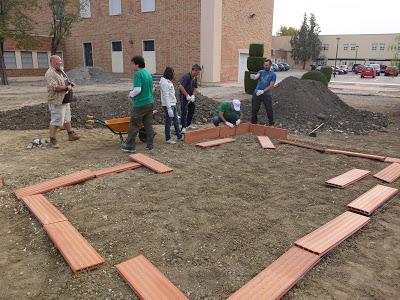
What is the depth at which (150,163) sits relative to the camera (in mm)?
5715

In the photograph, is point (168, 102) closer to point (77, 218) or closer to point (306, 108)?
point (77, 218)

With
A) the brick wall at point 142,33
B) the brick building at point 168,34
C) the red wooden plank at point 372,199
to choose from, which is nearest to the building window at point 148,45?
the brick building at point 168,34

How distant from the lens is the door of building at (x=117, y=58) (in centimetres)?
2850

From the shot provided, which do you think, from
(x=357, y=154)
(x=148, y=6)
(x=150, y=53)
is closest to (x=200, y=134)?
(x=357, y=154)

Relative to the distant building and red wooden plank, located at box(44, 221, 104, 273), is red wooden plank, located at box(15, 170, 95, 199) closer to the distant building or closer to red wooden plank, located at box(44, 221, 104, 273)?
red wooden plank, located at box(44, 221, 104, 273)

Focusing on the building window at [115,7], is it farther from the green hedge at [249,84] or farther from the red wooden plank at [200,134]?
the red wooden plank at [200,134]

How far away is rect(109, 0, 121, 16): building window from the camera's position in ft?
89.5

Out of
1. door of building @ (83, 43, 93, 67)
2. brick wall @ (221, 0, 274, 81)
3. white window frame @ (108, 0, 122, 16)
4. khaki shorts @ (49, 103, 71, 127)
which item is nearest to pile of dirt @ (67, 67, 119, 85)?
white window frame @ (108, 0, 122, 16)

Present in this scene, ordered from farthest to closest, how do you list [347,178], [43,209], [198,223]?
1. [347,178]
2. [43,209]
3. [198,223]

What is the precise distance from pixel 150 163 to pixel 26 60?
26.5m

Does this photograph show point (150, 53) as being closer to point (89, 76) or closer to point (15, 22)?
point (89, 76)

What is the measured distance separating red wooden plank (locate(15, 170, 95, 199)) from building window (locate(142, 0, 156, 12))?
74.8 feet

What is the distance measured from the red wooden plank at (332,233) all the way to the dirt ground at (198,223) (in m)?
0.09

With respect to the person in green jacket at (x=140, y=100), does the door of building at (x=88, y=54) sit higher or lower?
higher
